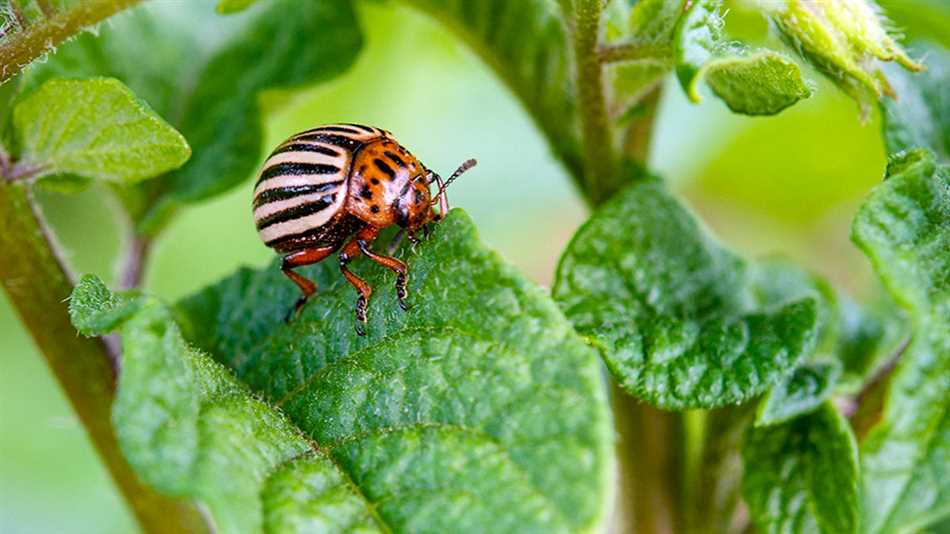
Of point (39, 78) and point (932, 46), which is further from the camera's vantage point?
point (932, 46)

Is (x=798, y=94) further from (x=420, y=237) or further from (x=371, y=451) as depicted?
(x=371, y=451)

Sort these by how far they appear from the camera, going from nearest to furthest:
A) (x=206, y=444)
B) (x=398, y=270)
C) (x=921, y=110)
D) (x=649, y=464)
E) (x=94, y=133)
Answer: (x=206, y=444) → (x=398, y=270) → (x=94, y=133) → (x=921, y=110) → (x=649, y=464)

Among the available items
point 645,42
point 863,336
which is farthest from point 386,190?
point 863,336

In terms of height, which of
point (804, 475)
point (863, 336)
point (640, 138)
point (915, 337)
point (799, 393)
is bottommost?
point (863, 336)

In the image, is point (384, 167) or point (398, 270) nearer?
point (398, 270)

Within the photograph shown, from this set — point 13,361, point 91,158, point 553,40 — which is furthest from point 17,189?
point 13,361

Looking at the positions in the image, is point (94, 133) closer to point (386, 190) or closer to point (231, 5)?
point (231, 5)

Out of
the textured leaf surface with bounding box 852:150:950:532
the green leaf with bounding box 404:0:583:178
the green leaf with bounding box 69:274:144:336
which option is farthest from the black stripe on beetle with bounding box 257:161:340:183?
the textured leaf surface with bounding box 852:150:950:532
